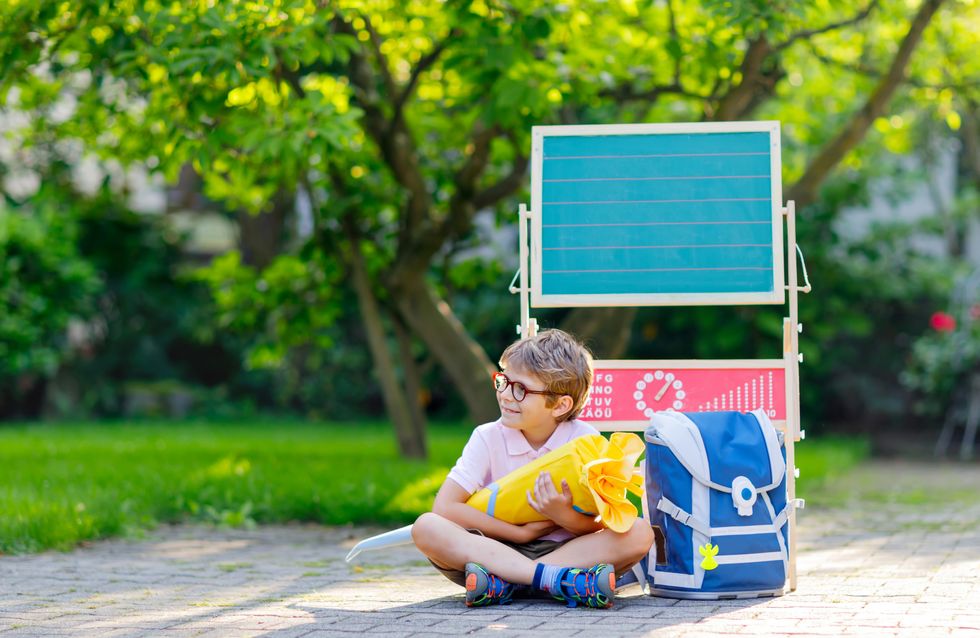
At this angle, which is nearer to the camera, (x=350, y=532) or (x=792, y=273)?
(x=792, y=273)

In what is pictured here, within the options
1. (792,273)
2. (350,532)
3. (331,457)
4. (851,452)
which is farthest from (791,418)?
(851,452)

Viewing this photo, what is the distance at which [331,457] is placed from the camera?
9516mm

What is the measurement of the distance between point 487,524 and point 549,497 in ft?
0.95

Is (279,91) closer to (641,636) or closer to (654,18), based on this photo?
(654,18)

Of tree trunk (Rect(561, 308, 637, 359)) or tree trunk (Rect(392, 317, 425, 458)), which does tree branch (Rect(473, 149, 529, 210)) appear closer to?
tree trunk (Rect(561, 308, 637, 359))

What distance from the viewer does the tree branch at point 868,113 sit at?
792cm

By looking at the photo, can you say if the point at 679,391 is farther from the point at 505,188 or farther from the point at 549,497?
the point at 505,188

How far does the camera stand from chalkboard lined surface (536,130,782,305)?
16.5ft

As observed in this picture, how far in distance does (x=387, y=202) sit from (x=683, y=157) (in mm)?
3692

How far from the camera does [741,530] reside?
4.31 metres

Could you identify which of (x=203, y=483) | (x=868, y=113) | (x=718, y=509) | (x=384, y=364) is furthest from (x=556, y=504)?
(x=868, y=113)

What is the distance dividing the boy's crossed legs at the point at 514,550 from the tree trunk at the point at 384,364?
15.5 feet

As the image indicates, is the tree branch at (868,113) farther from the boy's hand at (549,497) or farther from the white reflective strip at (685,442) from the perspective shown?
the boy's hand at (549,497)

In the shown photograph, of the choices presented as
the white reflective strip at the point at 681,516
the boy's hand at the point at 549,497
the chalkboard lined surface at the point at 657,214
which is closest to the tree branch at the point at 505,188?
the chalkboard lined surface at the point at 657,214
